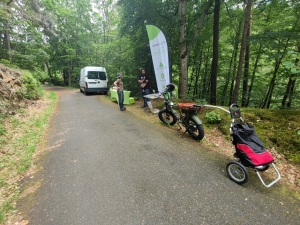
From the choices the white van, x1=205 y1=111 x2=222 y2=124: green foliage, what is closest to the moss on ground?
x1=205 y1=111 x2=222 y2=124: green foliage

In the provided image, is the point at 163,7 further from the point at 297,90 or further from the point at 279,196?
the point at 297,90

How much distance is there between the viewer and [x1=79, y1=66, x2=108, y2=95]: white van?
1079cm

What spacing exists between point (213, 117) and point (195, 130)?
0.94 metres

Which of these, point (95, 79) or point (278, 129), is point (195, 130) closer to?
point (278, 129)

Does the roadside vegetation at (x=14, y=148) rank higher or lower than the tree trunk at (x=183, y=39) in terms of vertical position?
lower

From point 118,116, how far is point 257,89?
10.1 m

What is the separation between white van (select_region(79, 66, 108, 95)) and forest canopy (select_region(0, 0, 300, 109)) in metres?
0.73

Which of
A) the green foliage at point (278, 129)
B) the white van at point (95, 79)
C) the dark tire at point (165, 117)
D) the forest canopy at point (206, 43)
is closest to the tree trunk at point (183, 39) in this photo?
the forest canopy at point (206, 43)

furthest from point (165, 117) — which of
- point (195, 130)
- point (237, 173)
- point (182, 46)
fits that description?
point (182, 46)

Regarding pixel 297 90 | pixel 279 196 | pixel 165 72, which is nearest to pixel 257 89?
pixel 297 90

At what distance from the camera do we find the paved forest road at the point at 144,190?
179 centimetres

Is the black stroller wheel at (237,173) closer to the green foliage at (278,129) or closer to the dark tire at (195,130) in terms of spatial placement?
the dark tire at (195,130)

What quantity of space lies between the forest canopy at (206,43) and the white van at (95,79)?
0.73 metres

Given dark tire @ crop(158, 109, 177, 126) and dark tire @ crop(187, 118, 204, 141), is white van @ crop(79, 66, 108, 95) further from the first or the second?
dark tire @ crop(187, 118, 204, 141)
